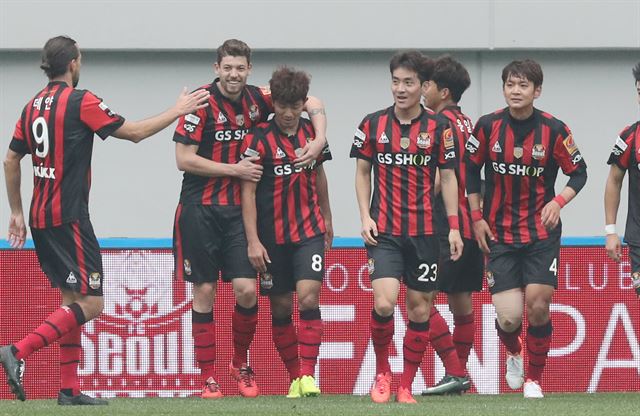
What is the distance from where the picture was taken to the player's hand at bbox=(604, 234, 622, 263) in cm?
949

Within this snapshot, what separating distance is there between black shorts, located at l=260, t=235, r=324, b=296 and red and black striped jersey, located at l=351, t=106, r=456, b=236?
471 millimetres

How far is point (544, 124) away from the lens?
9516 millimetres

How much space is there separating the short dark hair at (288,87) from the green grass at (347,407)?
1.72 metres

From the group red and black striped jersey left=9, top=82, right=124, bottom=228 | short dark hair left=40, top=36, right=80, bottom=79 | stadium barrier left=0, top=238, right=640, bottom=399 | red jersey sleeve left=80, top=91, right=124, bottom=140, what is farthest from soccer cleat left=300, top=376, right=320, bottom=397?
short dark hair left=40, top=36, right=80, bottom=79

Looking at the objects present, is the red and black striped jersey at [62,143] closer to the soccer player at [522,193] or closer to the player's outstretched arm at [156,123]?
the player's outstretched arm at [156,123]

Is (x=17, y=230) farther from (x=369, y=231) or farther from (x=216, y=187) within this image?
(x=369, y=231)

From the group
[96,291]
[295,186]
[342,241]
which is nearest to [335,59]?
[342,241]

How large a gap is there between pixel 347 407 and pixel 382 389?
1.99 feet

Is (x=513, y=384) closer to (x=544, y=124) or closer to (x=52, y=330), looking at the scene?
(x=544, y=124)

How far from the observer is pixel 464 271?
10180 millimetres

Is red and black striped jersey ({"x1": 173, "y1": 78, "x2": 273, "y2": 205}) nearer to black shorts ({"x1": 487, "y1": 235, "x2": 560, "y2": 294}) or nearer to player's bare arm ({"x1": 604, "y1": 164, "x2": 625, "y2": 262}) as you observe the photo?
black shorts ({"x1": 487, "y1": 235, "x2": 560, "y2": 294})

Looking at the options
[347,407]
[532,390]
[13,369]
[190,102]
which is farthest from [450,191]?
[13,369]
